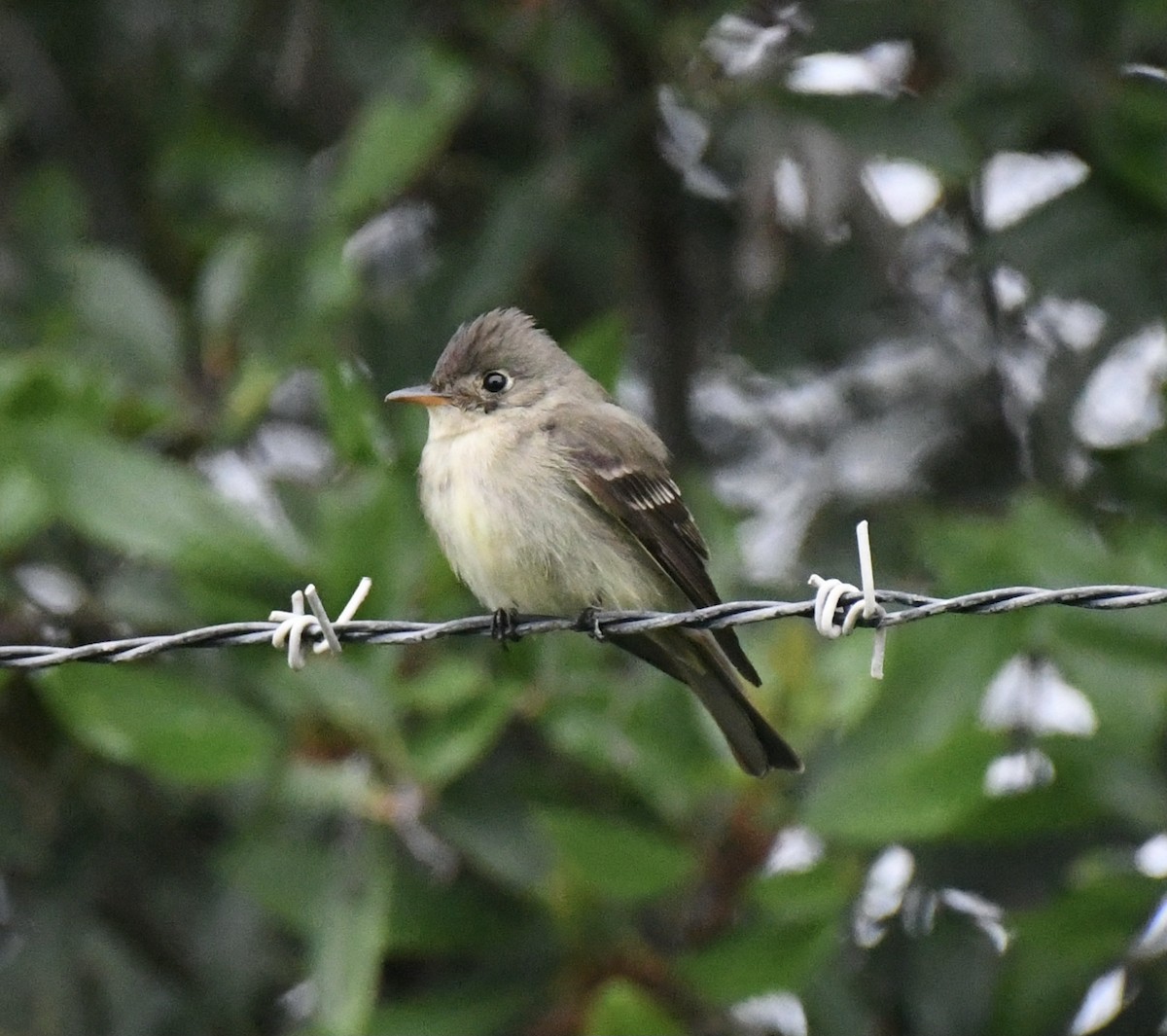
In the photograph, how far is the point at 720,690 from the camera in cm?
503

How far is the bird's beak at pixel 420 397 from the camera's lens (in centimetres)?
537

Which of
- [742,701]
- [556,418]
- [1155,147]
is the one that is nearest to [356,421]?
[556,418]

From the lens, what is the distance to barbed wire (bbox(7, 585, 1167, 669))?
3422mm

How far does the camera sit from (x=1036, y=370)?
665 centimetres

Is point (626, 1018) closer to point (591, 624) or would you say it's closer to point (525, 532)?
point (591, 624)

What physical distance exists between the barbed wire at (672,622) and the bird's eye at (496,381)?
136 cm

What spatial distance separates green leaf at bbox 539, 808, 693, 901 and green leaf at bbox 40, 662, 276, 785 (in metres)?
0.78

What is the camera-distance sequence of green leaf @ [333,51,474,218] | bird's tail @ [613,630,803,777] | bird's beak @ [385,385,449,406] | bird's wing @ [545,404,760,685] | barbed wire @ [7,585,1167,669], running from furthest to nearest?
1. green leaf @ [333,51,474,218]
2. bird's beak @ [385,385,449,406]
3. bird's wing @ [545,404,760,685]
4. bird's tail @ [613,630,803,777]
5. barbed wire @ [7,585,1167,669]

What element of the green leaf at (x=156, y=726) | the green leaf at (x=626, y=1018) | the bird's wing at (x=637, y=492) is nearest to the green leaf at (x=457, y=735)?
the green leaf at (x=156, y=726)

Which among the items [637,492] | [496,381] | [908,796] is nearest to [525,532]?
[637,492]

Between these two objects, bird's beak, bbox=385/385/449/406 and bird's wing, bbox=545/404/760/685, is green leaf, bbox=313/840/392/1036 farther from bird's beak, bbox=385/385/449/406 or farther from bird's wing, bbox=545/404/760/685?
bird's beak, bbox=385/385/449/406

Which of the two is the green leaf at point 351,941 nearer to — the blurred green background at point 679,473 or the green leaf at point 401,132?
the blurred green background at point 679,473

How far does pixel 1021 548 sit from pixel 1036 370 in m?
1.68

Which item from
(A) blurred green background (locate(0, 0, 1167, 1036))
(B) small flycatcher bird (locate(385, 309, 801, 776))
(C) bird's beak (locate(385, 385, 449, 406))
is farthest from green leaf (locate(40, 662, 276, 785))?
(C) bird's beak (locate(385, 385, 449, 406))
